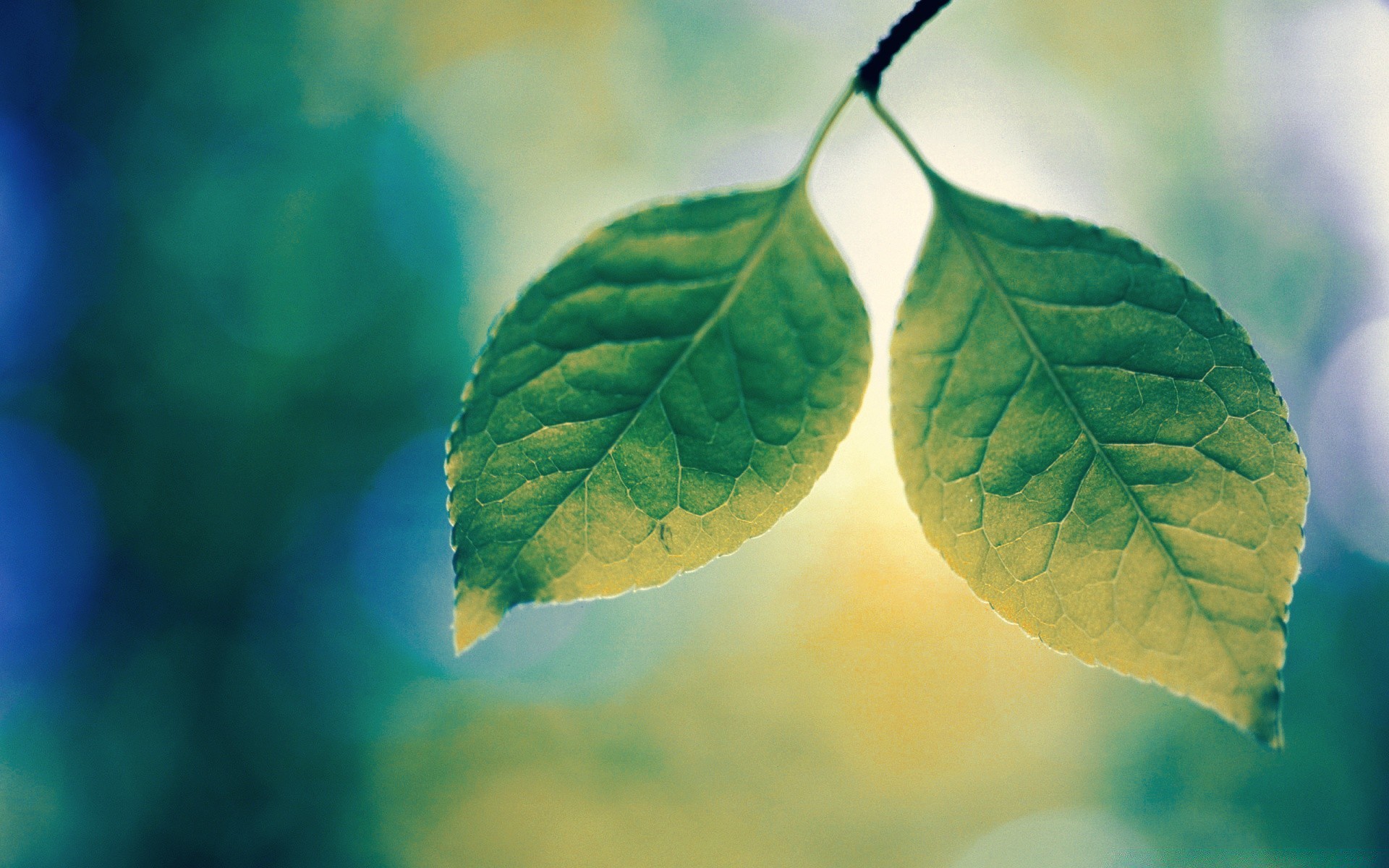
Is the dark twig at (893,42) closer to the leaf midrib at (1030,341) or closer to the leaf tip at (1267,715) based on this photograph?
the leaf midrib at (1030,341)

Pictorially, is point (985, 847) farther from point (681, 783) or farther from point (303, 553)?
point (303, 553)

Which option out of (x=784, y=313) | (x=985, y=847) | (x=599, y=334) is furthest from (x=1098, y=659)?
(x=985, y=847)

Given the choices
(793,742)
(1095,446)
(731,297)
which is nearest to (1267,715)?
(1095,446)

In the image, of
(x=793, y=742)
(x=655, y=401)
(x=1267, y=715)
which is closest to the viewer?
(x=1267, y=715)

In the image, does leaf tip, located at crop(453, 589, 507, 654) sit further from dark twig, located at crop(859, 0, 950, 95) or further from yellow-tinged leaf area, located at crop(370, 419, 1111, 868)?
yellow-tinged leaf area, located at crop(370, 419, 1111, 868)

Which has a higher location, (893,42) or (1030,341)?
(893,42)

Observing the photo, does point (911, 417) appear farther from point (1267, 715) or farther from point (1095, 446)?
point (1267, 715)

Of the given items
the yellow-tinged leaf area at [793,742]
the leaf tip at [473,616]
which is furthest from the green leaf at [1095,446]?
the yellow-tinged leaf area at [793,742]
